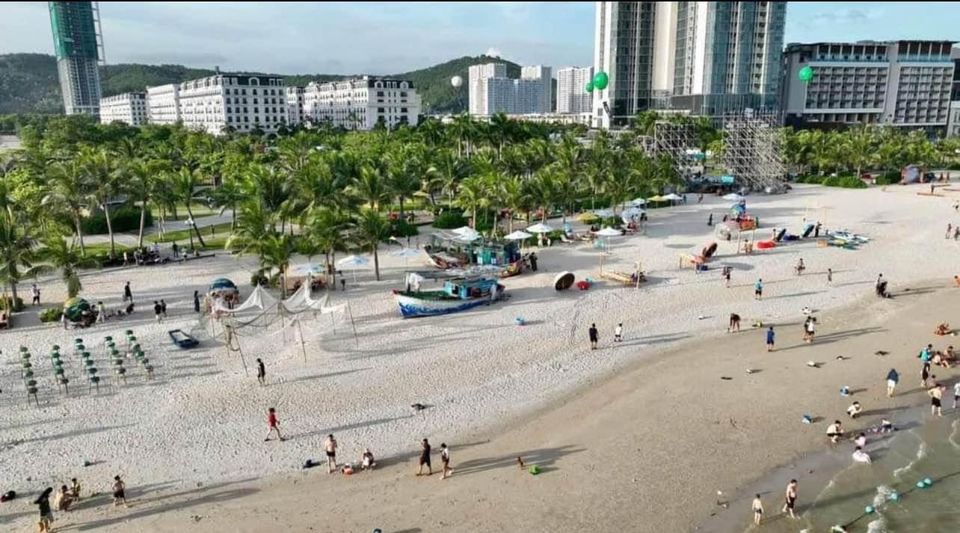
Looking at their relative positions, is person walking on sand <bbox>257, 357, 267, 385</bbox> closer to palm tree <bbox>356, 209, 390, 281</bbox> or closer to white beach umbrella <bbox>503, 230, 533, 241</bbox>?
palm tree <bbox>356, 209, 390, 281</bbox>

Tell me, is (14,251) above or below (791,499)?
above

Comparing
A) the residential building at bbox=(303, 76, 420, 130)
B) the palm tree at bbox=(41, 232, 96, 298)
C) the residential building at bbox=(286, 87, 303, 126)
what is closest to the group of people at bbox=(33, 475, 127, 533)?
the palm tree at bbox=(41, 232, 96, 298)

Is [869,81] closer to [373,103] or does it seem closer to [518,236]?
[373,103]

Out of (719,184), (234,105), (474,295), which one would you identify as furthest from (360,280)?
(234,105)

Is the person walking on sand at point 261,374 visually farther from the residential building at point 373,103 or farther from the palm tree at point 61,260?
the residential building at point 373,103

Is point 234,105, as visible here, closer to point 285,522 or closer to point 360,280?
point 360,280

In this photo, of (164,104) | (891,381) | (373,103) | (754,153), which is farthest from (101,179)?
(164,104)

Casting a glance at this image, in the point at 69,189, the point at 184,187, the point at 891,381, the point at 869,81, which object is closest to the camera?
the point at 891,381
